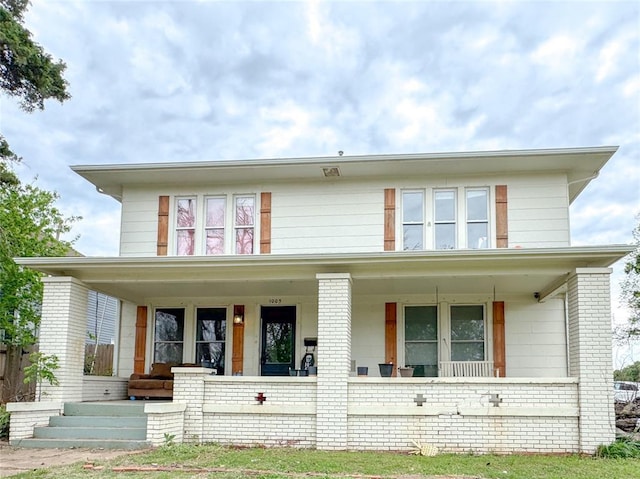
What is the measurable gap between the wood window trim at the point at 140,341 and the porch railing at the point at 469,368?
622 centimetres

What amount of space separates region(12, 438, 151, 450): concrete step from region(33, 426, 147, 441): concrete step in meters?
0.14

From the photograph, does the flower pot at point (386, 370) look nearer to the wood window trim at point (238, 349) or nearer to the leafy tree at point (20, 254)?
the wood window trim at point (238, 349)

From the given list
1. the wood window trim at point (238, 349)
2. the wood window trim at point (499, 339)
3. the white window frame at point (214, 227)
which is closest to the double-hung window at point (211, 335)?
the wood window trim at point (238, 349)

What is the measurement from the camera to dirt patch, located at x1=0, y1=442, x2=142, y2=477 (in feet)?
25.7

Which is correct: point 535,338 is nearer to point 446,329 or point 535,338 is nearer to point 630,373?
point 446,329

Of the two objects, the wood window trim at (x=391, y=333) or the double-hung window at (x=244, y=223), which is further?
the double-hung window at (x=244, y=223)

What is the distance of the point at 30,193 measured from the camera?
14.6 meters

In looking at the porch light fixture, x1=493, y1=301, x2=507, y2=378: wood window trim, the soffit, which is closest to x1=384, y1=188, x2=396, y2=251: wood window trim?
the soffit

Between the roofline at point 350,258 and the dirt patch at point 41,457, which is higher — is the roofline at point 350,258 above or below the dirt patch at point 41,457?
above

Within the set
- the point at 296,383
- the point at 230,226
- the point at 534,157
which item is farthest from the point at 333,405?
the point at 534,157

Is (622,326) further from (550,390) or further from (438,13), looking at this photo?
(438,13)

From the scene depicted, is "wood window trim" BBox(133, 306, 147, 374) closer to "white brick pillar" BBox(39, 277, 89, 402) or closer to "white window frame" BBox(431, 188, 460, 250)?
"white brick pillar" BBox(39, 277, 89, 402)

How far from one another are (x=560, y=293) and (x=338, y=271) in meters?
4.64

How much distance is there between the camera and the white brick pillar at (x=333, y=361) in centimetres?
940
